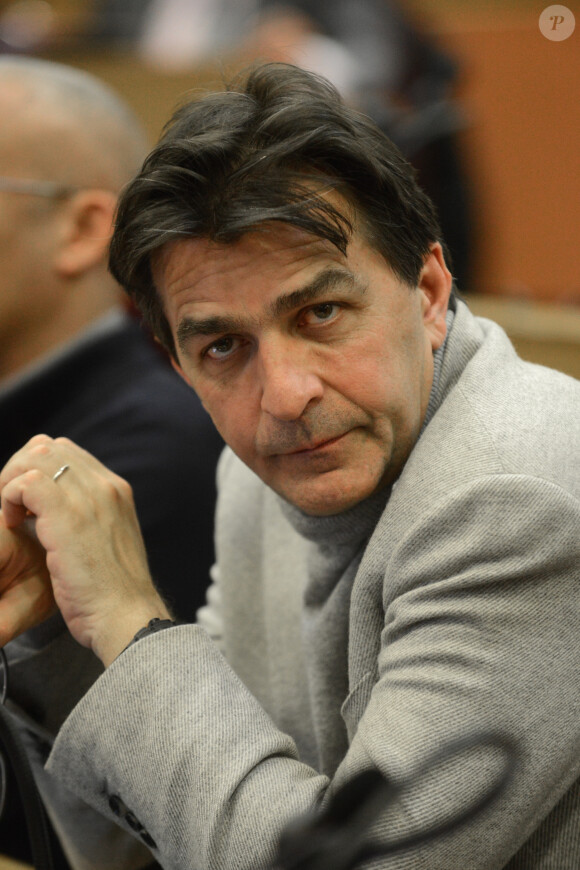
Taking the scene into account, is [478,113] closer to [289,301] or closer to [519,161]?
[519,161]

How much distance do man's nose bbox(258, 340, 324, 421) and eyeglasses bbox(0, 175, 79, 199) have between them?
103 centimetres

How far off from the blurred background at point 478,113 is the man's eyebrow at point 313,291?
5.25 ft

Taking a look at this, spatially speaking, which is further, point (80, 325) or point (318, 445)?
point (80, 325)

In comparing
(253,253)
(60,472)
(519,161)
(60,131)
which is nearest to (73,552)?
(60,472)

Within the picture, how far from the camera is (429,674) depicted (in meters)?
0.79

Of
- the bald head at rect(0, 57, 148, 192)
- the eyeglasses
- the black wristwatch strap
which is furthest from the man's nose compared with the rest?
the eyeglasses

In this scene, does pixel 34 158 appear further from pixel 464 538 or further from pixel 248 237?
pixel 464 538

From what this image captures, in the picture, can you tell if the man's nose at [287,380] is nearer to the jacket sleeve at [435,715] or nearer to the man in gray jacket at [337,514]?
the man in gray jacket at [337,514]

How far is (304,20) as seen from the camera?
306cm

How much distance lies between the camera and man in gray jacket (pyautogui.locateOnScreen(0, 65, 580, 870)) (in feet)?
2.57

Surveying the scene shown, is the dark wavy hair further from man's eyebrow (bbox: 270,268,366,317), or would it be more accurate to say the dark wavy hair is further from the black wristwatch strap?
the black wristwatch strap

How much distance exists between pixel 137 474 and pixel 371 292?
0.73m

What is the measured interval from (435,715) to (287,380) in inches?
12.6

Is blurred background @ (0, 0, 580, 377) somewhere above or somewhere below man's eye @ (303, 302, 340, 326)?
below
